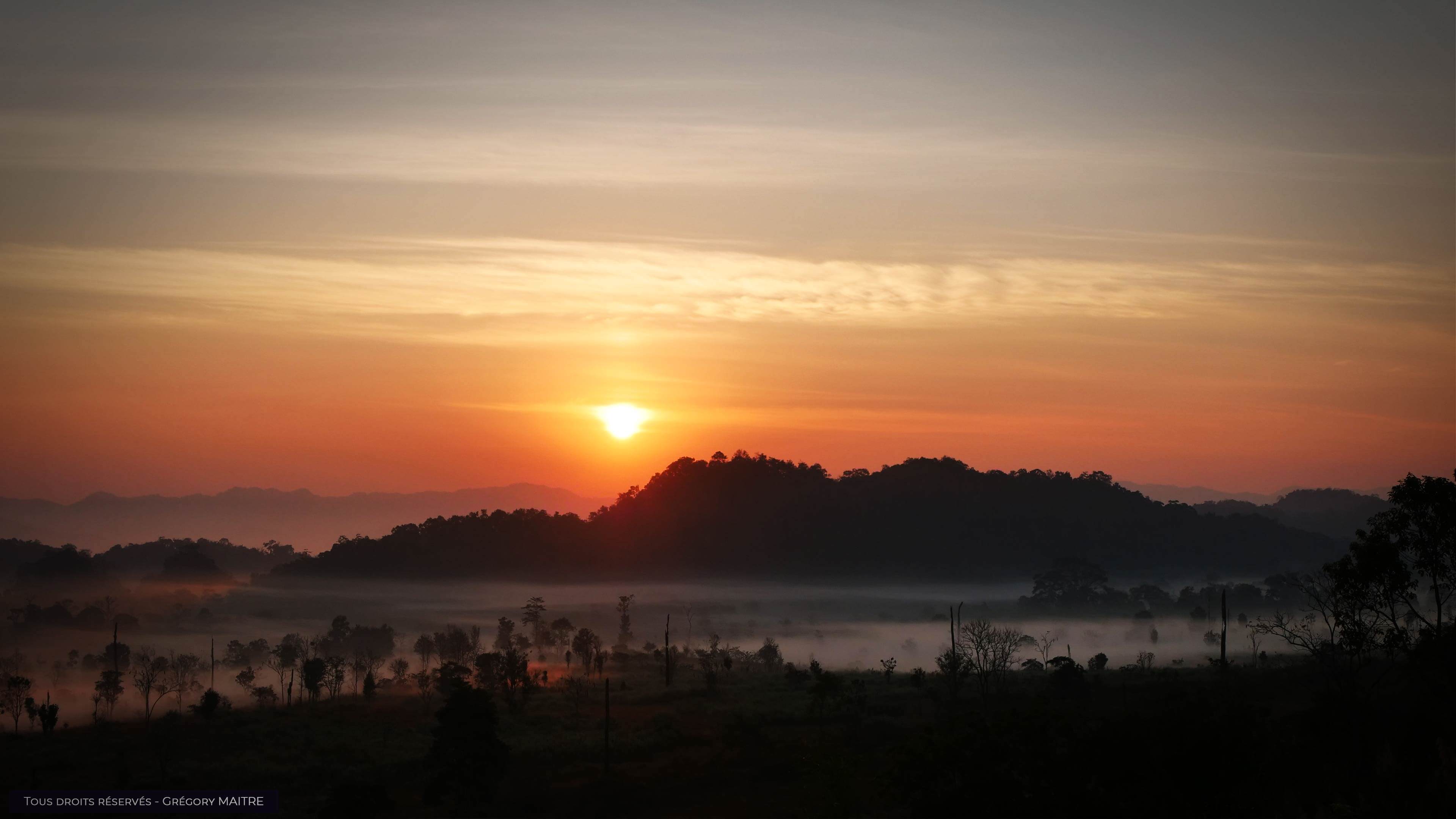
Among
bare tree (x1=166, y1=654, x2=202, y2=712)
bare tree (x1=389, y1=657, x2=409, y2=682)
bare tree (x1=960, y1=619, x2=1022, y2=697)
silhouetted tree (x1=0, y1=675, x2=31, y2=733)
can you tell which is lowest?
bare tree (x1=166, y1=654, x2=202, y2=712)

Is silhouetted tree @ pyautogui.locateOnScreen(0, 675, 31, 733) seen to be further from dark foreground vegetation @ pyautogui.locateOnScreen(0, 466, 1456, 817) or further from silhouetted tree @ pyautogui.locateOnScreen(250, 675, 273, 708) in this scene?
silhouetted tree @ pyautogui.locateOnScreen(250, 675, 273, 708)

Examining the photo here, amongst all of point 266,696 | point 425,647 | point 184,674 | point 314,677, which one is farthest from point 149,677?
point 425,647

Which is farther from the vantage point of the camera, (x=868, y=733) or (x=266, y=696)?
(x=266, y=696)

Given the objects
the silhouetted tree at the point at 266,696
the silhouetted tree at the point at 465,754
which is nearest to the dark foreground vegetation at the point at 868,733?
the silhouetted tree at the point at 465,754

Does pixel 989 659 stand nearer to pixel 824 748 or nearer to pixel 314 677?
pixel 824 748

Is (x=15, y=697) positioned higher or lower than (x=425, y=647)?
higher

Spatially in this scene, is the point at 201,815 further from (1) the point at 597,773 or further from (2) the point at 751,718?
(2) the point at 751,718

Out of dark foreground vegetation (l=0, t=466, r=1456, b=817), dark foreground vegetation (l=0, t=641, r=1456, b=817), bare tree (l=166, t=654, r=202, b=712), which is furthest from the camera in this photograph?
bare tree (l=166, t=654, r=202, b=712)

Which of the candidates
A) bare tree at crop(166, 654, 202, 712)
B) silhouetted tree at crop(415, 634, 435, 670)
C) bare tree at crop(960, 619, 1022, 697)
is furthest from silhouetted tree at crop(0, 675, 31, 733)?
bare tree at crop(960, 619, 1022, 697)

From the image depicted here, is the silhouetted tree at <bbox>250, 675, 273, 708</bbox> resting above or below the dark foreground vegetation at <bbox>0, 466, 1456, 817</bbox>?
below

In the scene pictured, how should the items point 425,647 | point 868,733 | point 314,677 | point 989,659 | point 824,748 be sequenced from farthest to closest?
1. point 425,647
2. point 989,659
3. point 314,677
4. point 868,733
5. point 824,748

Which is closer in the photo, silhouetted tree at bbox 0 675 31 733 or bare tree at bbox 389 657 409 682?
silhouetted tree at bbox 0 675 31 733

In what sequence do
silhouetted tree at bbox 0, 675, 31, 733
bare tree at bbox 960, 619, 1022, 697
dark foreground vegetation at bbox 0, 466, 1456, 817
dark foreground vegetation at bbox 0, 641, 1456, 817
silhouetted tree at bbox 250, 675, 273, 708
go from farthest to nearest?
silhouetted tree at bbox 250, 675, 273, 708 < silhouetted tree at bbox 0, 675, 31, 733 < bare tree at bbox 960, 619, 1022, 697 < dark foreground vegetation at bbox 0, 466, 1456, 817 < dark foreground vegetation at bbox 0, 641, 1456, 817

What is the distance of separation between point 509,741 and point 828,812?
Result: 4784 centimetres
